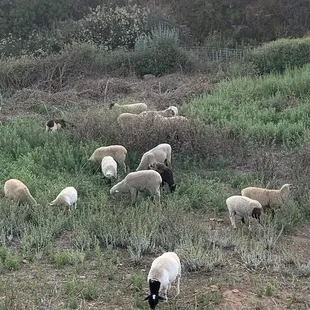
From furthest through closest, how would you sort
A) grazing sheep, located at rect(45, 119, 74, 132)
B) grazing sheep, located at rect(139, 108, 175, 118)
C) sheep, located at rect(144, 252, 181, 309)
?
1. grazing sheep, located at rect(45, 119, 74, 132)
2. grazing sheep, located at rect(139, 108, 175, 118)
3. sheep, located at rect(144, 252, 181, 309)

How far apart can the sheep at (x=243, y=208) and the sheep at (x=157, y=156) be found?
199 centimetres

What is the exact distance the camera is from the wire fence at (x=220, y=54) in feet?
62.6

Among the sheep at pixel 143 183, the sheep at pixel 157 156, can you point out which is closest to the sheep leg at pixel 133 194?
the sheep at pixel 143 183

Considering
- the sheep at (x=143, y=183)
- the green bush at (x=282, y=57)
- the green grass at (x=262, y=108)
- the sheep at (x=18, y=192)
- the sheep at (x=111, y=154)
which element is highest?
the sheep at (x=18, y=192)

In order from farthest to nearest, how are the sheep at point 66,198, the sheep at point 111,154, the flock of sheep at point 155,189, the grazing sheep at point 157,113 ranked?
the grazing sheep at point 157,113
the sheep at point 111,154
the sheep at point 66,198
the flock of sheep at point 155,189

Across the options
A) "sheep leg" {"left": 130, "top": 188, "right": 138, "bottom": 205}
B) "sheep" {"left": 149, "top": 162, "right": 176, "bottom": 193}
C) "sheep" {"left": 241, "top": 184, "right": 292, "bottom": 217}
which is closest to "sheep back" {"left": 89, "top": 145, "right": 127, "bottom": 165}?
"sheep" {"left": 149, "top": 162, "right": 176, "bottom": 193}

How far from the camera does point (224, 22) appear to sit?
26.4m

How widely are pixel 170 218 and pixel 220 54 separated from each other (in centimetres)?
1398

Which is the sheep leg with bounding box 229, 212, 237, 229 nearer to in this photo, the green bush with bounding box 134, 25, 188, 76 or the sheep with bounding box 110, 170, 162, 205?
the sheep with bounding box 110, 170, 162, 205

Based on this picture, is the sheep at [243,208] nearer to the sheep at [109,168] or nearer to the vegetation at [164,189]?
the vegetation at [164,189]

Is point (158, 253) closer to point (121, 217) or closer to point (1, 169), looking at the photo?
point (121, 217)

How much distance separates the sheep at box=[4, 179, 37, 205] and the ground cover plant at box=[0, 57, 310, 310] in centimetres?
18

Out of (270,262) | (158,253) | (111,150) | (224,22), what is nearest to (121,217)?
(158,253)

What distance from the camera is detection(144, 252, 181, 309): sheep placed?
5.02m
